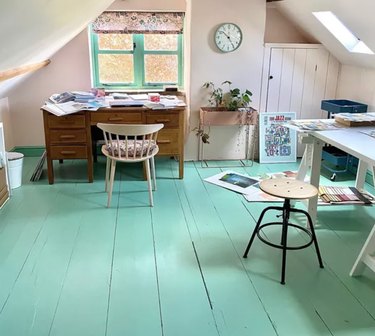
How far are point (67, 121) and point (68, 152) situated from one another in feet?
0.93

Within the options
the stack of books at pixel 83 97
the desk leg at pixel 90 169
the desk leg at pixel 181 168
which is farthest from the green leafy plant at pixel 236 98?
the desk leg at pixel 90 169

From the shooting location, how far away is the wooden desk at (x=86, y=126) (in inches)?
142

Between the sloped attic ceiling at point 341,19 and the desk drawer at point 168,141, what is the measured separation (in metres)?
1.67

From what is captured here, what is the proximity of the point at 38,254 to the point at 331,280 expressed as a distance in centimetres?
175

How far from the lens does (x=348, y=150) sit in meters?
2.36

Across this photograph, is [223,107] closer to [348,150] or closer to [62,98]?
[62,98]

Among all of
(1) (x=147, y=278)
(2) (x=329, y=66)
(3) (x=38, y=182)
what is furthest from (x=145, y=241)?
(2) (x=329, y=66)

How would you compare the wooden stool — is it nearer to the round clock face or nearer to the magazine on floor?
the magazine on floor

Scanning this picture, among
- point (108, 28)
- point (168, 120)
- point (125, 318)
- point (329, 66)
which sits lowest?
point (125, 318)

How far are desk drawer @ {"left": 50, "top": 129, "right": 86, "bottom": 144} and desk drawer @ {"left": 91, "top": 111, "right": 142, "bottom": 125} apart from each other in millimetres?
152

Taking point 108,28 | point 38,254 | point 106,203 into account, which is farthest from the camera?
point 108,28

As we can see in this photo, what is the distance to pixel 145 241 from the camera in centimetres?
270

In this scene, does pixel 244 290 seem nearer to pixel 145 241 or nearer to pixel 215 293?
pixel 215 293

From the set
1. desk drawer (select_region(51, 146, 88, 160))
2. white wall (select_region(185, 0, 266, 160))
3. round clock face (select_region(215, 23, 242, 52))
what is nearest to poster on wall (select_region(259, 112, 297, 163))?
white wall (select_region(185, 0, 266, 160))
